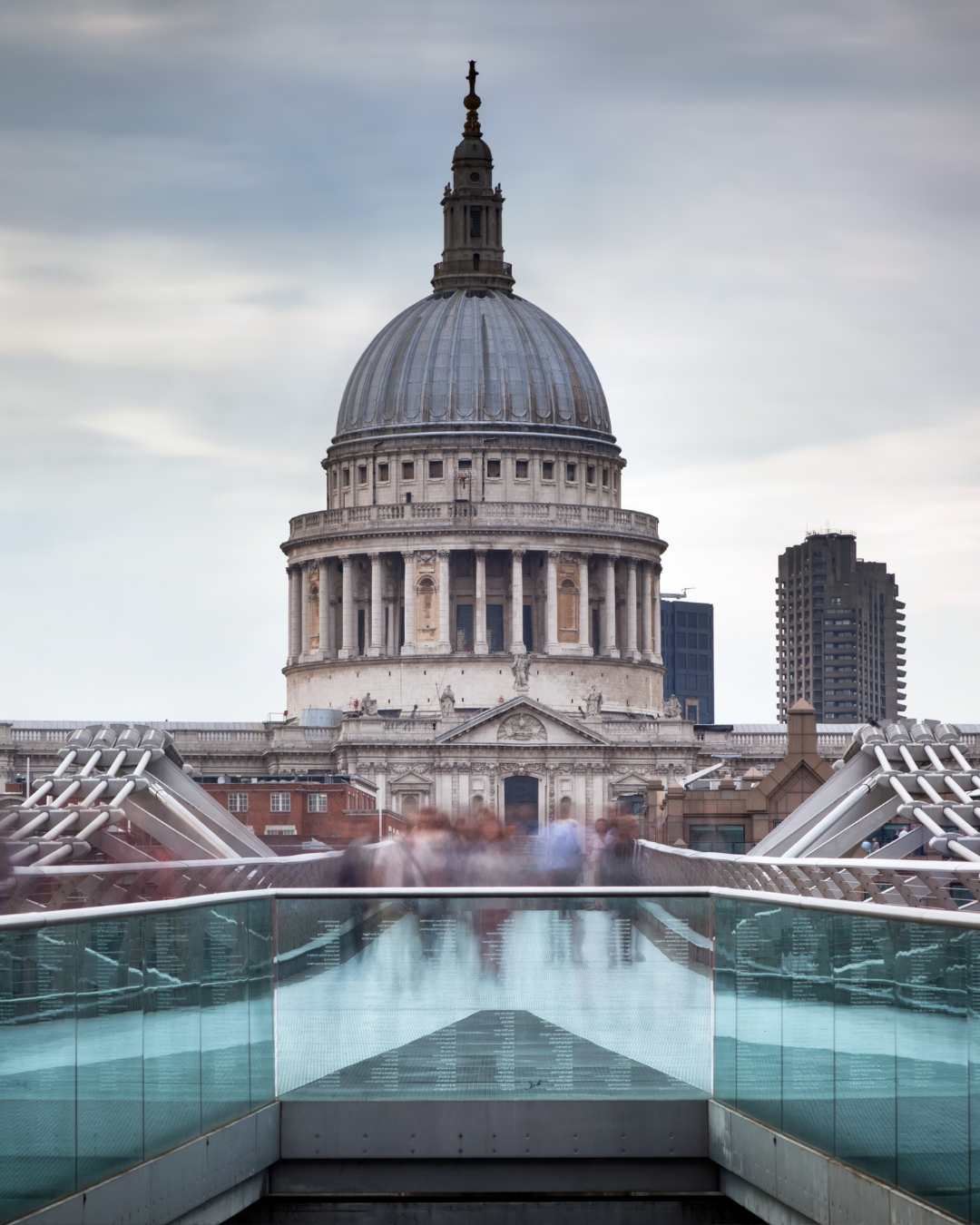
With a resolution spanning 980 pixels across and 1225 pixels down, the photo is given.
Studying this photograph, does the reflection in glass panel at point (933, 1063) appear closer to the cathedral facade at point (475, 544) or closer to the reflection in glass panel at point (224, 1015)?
the reflection in glass panel at point (224, 1015)

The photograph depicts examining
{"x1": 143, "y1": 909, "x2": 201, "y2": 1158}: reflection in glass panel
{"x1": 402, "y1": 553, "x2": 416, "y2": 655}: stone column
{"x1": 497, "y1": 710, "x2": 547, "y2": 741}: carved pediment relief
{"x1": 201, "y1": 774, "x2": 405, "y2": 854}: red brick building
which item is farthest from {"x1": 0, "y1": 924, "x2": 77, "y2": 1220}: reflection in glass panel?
{"x1": 402, "y1": 553, "x2": 416, "y2": 655}: stone column

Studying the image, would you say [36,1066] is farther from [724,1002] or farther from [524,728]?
[524,728]

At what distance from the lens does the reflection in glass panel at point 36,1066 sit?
15.7 m

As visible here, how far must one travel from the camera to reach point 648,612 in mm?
167625

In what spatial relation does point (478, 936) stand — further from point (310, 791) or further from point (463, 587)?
point (463, 587)

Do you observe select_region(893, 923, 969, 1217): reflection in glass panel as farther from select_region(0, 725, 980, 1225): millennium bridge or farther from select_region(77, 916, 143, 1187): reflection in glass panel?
select_region(77, 916, 143, 1187): reflection in glass panel

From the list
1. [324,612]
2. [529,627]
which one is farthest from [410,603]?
[529,627]

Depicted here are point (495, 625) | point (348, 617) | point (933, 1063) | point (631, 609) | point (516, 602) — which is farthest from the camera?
point (631, 609)

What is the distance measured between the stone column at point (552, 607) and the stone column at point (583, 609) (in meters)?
1.45

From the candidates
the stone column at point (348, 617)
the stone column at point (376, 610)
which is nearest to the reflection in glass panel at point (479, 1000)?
the stone column at point (376, 610)

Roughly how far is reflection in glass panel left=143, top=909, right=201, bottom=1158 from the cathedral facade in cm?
13011

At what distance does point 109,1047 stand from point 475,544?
144161 mm

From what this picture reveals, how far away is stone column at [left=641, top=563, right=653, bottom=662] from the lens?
549ft

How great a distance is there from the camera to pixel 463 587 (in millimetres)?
163000
